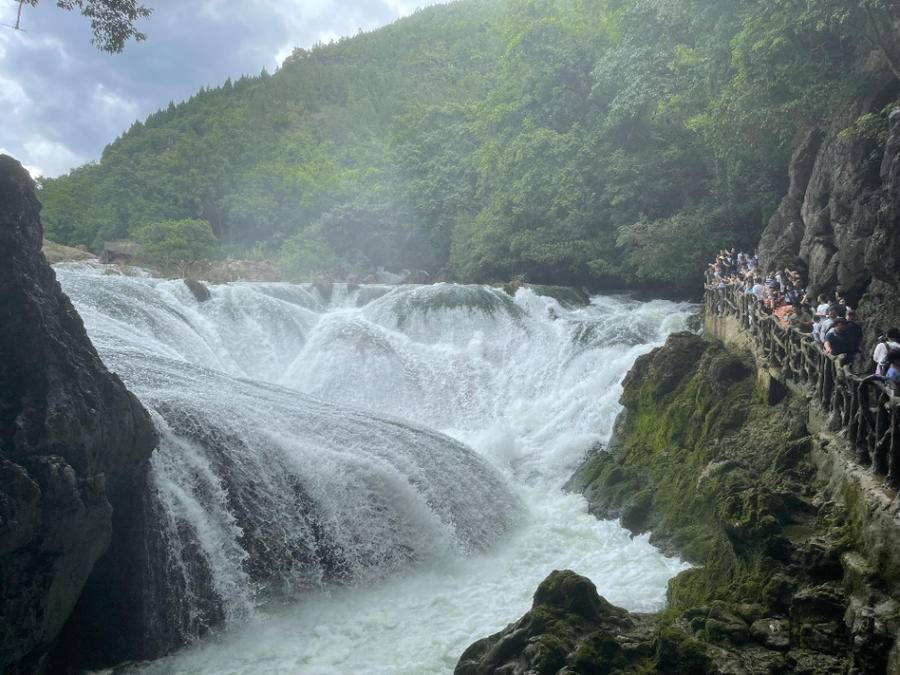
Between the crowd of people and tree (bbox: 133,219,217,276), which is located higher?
tree (bbox: 133,219,217,276)

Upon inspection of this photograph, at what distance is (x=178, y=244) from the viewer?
4044 centimetres

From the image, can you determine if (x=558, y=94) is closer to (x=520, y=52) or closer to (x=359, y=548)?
(x=520, y=52)

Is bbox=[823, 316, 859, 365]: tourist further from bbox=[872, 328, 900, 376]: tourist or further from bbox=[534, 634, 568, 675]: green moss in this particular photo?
bbox=[534, 634, 568, 675]: green moss

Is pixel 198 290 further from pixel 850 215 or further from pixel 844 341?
pixel 844 341

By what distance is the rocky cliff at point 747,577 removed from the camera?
21.2 ft

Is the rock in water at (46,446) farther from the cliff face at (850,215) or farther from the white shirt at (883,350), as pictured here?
the cliff face at (850,215)

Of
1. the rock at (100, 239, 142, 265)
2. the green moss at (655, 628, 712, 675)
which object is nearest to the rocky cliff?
the green moss at (655, 628, 712, 675)

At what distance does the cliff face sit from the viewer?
38.0 feet

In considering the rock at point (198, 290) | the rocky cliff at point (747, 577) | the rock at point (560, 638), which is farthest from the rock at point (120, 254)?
the rock at point (560, 638)

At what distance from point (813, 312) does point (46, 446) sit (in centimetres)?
1131

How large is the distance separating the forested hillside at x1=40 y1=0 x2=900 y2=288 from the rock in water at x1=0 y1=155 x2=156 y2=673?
1294 cm

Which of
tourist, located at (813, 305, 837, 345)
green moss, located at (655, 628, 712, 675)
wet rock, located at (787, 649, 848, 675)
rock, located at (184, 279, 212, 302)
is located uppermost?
rock, located at (184, 279, 212, 302)

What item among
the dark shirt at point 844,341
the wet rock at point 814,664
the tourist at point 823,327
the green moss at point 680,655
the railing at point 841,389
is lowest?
the wet rock at point 814,664

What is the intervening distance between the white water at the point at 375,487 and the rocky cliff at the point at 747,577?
111 cm
